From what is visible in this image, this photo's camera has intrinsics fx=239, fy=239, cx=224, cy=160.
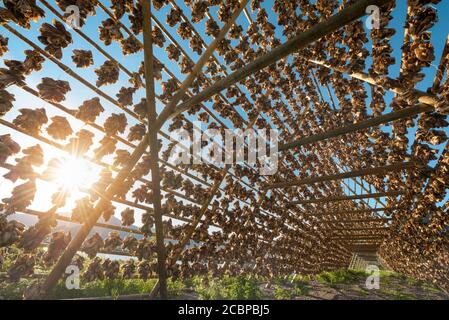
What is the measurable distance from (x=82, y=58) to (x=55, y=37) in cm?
27

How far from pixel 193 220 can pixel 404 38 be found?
153 inches

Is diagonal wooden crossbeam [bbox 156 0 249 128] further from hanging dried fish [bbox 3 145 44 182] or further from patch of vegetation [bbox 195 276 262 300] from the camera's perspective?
patch of vegetation [bbox 195 276 262 300]

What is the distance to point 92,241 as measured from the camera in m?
2.87

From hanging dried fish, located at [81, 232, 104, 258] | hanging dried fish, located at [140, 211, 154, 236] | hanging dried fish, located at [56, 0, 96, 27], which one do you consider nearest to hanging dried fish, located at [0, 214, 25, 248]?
hanging dried fish, located at [81, 232, 104, 258]

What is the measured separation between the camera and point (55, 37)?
2.25 metres

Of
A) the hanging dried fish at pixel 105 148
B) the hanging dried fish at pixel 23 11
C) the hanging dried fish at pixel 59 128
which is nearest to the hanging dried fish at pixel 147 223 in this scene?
the hanging dried fish at pixel 105 148

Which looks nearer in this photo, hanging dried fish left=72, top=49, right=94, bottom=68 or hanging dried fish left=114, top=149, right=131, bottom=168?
hanging dried fish left=72, top=49, right=94, bottom=68

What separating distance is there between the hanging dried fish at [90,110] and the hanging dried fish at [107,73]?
0.22 m

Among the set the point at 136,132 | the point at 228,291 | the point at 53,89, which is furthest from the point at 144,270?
the point at 228,291

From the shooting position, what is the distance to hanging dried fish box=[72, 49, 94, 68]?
2.43 metres

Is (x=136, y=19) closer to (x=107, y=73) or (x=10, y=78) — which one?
(x=107, y=73)

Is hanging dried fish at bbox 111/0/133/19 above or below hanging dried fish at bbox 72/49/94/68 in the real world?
above

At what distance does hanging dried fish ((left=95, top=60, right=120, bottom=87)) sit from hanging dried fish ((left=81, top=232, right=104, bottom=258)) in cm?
177

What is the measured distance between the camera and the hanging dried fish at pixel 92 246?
283cm
